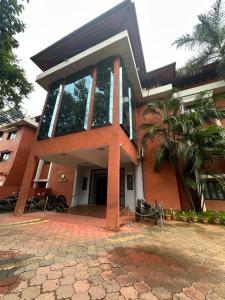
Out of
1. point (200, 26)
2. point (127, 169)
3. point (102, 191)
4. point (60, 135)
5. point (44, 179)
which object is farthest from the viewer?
point (44, 179)

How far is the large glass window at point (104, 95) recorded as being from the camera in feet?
22.6

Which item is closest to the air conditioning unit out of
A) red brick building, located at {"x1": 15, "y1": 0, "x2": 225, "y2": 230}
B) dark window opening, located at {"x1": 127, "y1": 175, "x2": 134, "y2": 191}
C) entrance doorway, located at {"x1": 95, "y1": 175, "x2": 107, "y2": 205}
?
red brick building, located at {"x1": 15, "y1": 0, "x2": 225, "y2": 230}

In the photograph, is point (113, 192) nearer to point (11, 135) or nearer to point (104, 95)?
point (104, 95)

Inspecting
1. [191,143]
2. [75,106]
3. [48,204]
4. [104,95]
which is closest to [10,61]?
[75,106]

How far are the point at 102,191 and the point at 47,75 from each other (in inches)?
380

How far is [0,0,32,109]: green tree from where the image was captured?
5.78 metres

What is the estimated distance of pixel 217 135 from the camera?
26.3 ft

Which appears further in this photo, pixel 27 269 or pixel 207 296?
pixel 27 269

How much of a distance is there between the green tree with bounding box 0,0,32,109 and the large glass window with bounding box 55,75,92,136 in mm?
3212

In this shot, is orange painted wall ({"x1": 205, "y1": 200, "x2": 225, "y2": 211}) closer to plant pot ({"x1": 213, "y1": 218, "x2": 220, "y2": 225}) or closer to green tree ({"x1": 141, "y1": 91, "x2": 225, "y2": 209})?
green tree ({"x1": 141, "y1": 91, "x2": 225, "y2": 209})

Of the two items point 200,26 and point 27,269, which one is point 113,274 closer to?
point 27,269

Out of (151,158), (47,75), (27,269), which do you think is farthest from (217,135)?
(47,75)

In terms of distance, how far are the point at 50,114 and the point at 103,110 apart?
161 inches

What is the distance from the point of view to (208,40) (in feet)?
31.5
